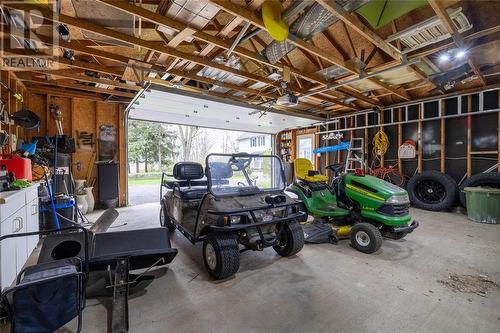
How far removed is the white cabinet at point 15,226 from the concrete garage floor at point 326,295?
795 millimetres

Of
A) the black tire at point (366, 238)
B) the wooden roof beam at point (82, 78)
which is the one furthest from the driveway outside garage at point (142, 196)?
the black tire at point (366, 238)

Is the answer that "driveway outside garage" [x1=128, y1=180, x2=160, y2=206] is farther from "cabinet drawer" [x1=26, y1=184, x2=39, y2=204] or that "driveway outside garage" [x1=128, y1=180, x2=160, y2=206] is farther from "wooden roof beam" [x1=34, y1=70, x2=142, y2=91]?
"cabinet drawer" [x1=26, y1=184, x2=39, y2=204]

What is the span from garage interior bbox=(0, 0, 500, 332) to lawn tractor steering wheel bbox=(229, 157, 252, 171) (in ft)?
0.12

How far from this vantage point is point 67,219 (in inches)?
144

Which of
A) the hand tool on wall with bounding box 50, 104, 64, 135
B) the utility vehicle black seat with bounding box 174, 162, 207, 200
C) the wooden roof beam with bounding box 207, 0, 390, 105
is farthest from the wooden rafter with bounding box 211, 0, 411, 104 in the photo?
the hand tool on wall with bounding box 50, 104, 64, 135

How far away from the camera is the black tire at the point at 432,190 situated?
5.11m

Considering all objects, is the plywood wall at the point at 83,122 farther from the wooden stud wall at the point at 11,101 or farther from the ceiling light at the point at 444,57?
the ceiling light at the point at 444,57

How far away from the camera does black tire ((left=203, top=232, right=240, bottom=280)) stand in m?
2.25

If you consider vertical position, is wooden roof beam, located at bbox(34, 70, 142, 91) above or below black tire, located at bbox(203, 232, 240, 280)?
above

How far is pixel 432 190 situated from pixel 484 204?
1.21 m

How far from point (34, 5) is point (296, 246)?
385cm

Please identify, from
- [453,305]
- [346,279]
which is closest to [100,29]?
[346,279]

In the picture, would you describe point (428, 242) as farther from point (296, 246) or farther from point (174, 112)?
point (174, 112)

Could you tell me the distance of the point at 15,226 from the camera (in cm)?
220
